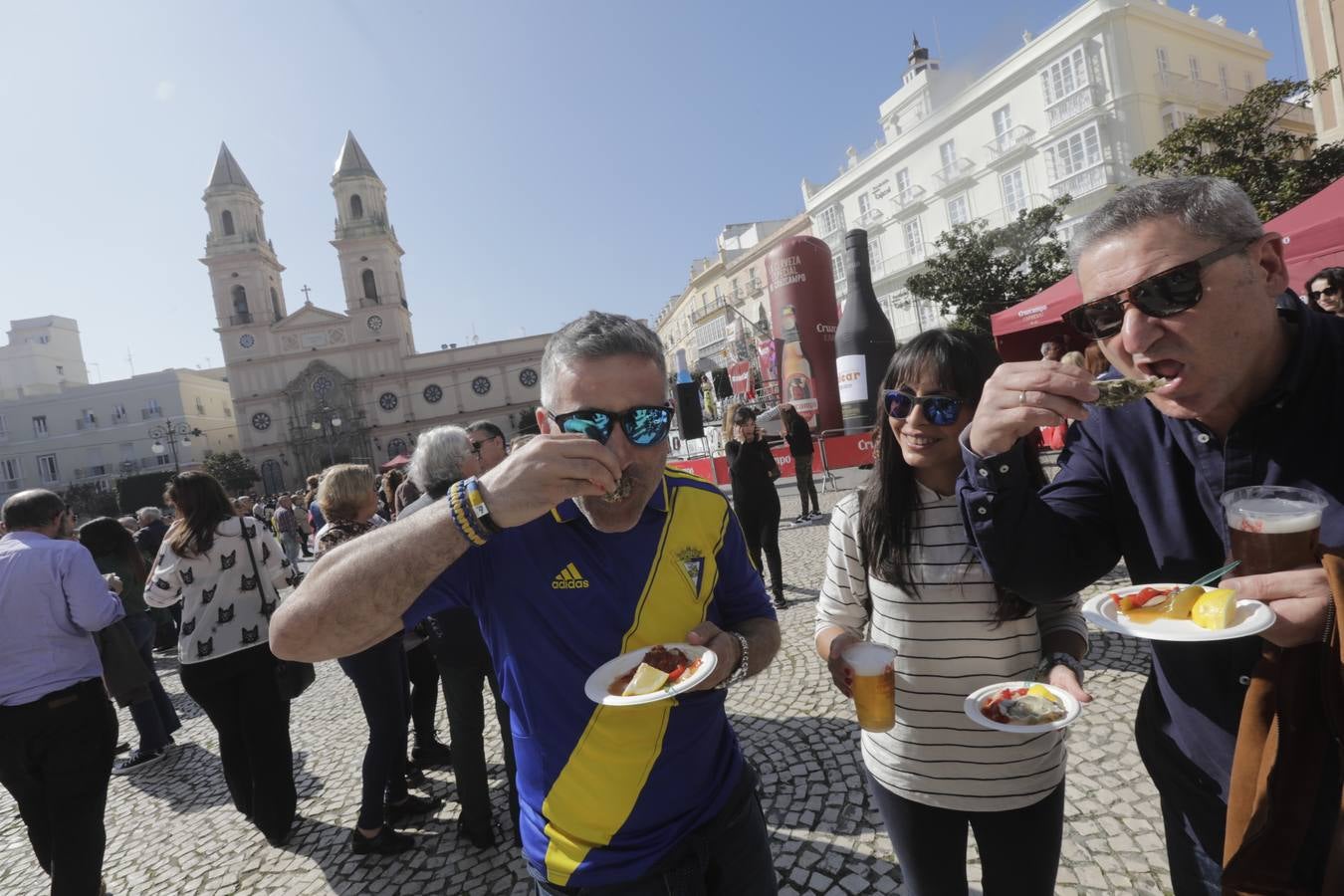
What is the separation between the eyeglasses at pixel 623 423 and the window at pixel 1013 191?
34.4 meters

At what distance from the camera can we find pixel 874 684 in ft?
5.54

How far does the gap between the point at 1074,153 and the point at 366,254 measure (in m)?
51.7

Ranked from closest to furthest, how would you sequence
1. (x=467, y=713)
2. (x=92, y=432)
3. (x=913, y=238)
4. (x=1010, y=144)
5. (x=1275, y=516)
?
(x=1275, y=516) < (x=467, y=713) < (x=1010, y=144) < (x=913, y=238) < (x=92, y=432)

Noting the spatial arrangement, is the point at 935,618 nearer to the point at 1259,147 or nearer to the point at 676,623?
the point at 676,623

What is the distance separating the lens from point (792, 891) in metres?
2.70

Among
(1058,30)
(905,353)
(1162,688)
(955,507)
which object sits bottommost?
(1162,688)

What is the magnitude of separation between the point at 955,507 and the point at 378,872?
350 centimetres

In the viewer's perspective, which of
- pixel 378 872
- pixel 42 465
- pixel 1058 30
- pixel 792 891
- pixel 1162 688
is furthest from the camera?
pixel 42 465

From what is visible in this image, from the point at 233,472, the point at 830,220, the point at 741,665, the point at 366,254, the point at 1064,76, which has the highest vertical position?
the point at 366,254

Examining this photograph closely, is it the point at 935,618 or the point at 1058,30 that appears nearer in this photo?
the point at 935,618

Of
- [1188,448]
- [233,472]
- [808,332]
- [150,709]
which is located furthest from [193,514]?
[233,472]

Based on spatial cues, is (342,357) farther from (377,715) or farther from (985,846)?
(985,846)

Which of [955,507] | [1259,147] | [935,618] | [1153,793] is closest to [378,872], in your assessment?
[935,618]

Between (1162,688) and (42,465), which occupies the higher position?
(42,465)
